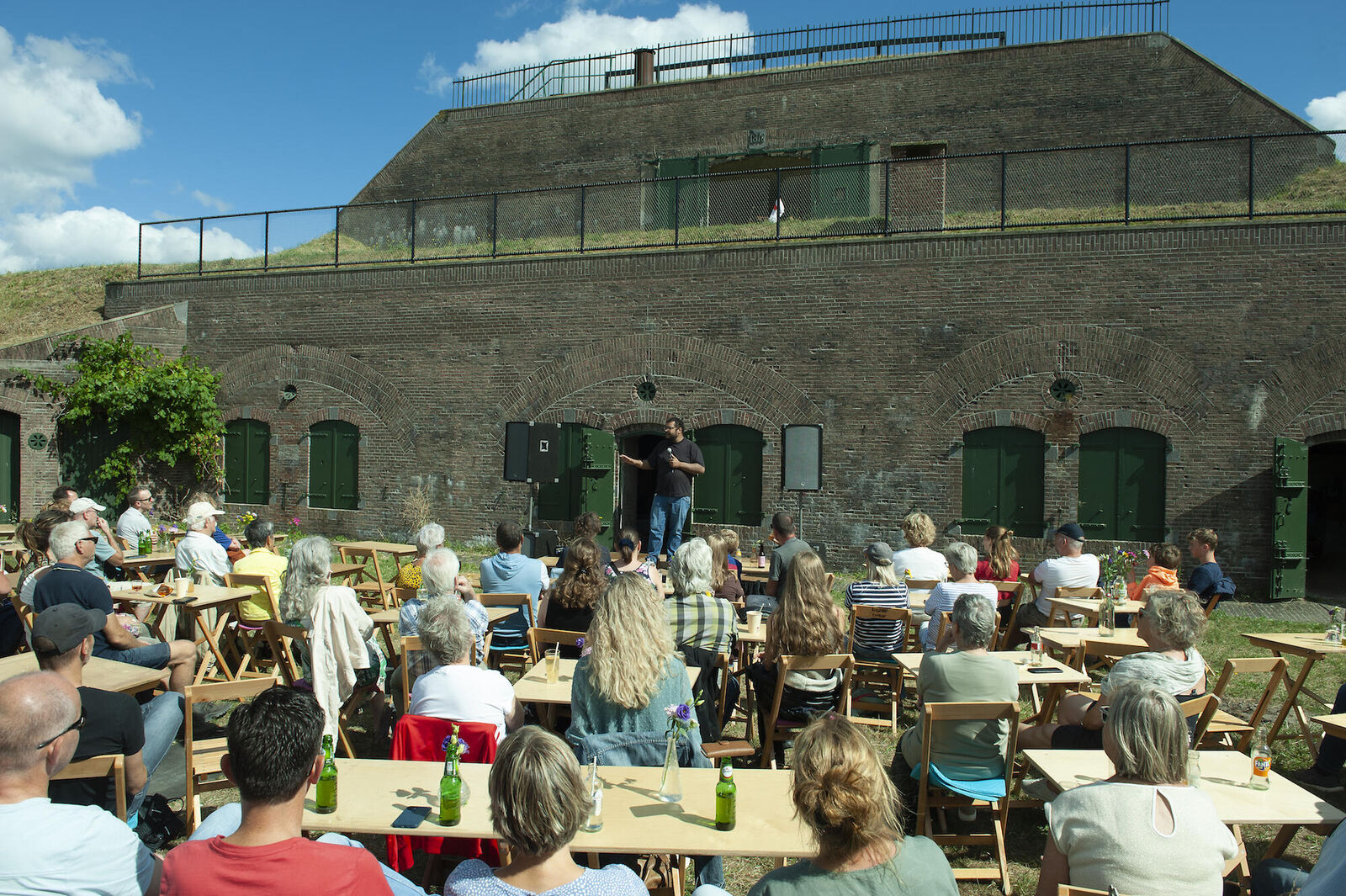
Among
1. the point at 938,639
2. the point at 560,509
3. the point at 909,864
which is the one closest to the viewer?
the point at 909,864

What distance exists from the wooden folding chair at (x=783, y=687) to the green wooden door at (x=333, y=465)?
1233 cm

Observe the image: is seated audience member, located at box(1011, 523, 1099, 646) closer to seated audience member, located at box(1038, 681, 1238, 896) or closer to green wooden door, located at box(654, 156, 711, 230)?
seated audience member, located at box(1038, 681, 1238, 896)

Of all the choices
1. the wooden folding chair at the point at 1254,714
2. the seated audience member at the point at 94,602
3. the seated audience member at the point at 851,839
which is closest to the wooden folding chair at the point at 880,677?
the wooden folding chair at the point at 1254,714

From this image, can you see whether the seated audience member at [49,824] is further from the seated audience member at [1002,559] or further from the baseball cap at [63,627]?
the seated audience member at [1002,559]

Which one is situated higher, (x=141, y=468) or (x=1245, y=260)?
(x=1245, y=260)

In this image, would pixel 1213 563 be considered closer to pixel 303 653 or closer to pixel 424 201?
pixel 303 653

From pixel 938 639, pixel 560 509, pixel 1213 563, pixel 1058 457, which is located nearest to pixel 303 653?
pixel 938 639

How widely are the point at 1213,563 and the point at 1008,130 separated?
1338 centimetres

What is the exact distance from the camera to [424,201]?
17.0 m

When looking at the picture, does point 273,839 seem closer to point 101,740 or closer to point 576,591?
point 101,740

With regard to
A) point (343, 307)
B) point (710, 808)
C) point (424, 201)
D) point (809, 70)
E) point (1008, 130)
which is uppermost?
point (809, 70)

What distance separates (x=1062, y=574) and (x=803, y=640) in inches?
147

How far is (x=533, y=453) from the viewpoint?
1361cm

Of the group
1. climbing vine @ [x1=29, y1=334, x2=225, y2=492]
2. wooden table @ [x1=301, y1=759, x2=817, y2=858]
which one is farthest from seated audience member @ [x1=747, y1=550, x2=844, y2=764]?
climbing vine @ [x1=29, y1=334, x2=225, y2=492]
